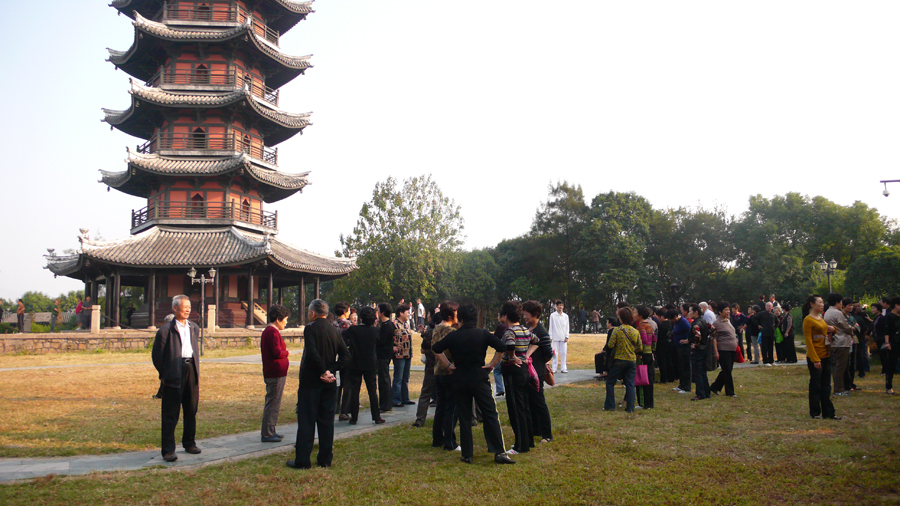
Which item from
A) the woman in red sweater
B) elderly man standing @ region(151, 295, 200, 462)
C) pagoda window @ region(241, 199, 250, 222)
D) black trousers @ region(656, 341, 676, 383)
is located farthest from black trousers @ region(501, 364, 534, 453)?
pagoda window @ region(241, 199, 250, 222)

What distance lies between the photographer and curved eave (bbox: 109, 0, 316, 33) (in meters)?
32.2

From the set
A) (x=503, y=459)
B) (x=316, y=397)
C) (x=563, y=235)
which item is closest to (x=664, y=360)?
(x=503, y=459)

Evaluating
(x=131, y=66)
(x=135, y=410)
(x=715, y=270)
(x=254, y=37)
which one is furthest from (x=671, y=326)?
(x=715, y=270)

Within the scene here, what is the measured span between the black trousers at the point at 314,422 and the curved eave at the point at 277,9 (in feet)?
104

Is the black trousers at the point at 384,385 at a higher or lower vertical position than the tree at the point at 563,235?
lower

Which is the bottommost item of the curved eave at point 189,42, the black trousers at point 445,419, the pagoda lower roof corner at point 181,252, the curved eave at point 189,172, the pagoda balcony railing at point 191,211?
the black trousers at point 445,419

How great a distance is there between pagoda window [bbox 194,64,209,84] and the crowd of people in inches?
1005

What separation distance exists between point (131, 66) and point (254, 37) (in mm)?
8519

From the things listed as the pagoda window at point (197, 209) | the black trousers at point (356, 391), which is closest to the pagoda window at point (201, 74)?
the pagoda window at point (197, 209)

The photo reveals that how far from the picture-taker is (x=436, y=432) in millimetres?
7449

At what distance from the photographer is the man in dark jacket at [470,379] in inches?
261

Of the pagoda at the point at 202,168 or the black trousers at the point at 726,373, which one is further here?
Result: the pagoda at the point at 202,168

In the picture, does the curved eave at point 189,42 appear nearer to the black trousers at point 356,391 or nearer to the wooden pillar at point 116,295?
the wooden pillar at point 116,295

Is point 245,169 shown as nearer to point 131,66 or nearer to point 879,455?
point 131,66
